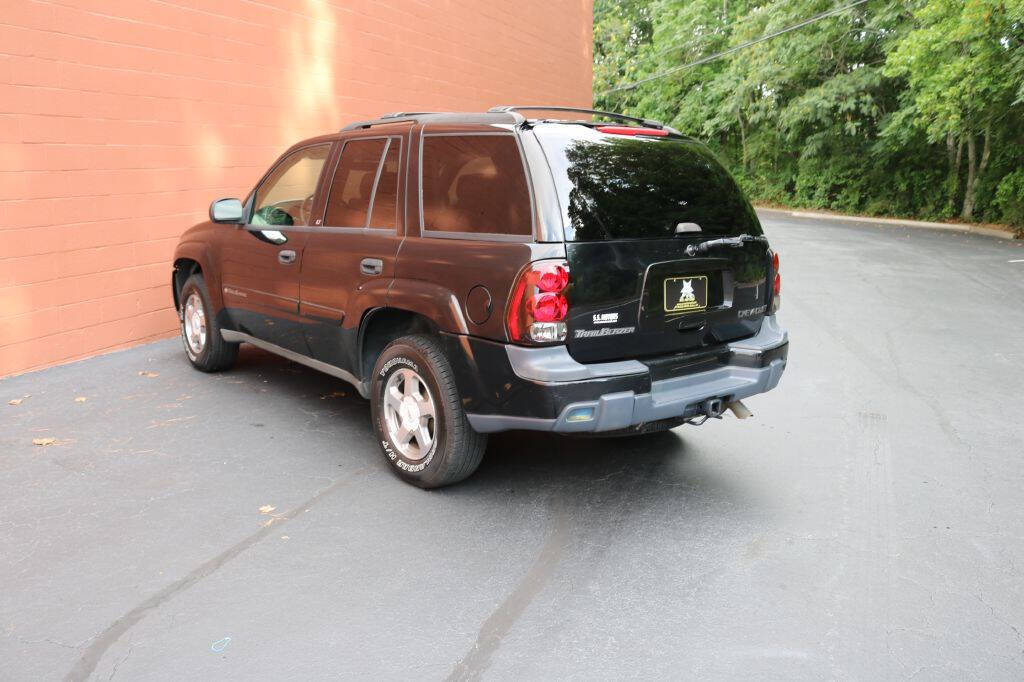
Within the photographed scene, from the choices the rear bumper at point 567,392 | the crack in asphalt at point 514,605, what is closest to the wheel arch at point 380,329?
the rear bumper at point 567,392

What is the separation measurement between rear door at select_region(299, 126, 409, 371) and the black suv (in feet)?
0.04

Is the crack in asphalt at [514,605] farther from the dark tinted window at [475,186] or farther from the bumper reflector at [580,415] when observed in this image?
the dark tinted window at [475,186]

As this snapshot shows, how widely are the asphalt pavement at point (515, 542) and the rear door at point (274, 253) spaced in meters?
0.64

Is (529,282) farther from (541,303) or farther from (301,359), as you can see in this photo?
(301,359)

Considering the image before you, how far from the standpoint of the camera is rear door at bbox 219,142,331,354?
19.0 feet

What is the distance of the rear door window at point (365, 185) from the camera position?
510 centimetres

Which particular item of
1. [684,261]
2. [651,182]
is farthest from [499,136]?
[684,261]

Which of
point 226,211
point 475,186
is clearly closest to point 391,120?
point 475,186

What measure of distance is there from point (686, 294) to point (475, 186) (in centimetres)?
123

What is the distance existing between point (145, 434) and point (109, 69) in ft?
12.9

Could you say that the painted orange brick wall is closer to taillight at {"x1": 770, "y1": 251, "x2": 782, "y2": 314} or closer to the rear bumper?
the rear bumper

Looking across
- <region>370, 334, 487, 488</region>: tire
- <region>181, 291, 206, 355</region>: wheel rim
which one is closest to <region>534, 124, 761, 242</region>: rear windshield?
<region>370, 334, 487, 488</region>: tire

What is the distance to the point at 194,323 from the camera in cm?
734

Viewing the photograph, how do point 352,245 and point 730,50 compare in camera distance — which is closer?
point 352,245
